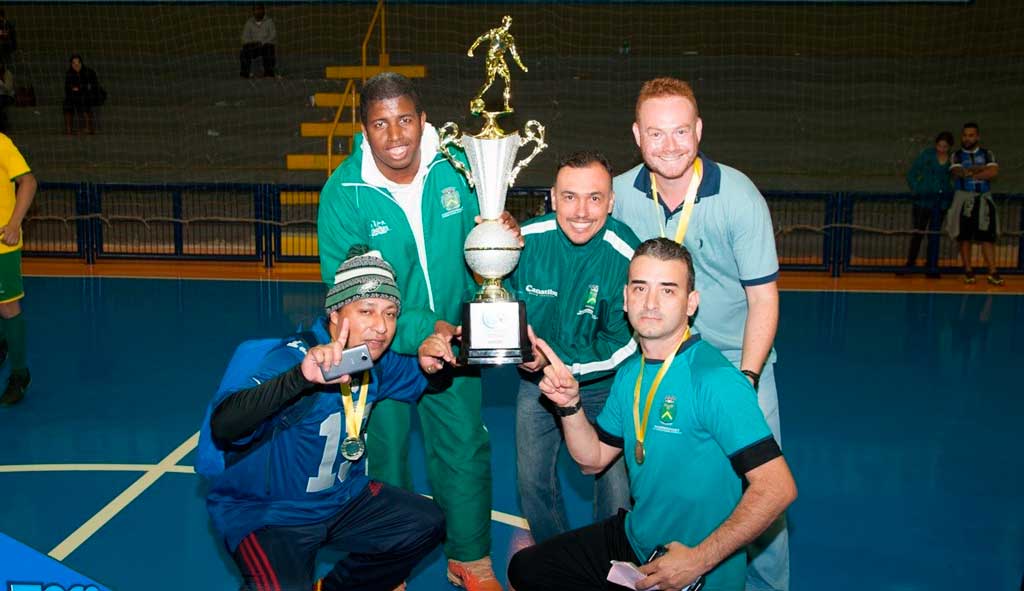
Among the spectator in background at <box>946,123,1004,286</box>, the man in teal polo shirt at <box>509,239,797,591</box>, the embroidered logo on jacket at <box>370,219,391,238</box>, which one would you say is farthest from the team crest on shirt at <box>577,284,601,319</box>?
the spectator in background at <box>946,123,1004,286</box>

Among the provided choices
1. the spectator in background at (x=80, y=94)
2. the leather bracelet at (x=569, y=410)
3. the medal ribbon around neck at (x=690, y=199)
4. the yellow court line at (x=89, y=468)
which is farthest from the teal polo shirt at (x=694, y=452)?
the spectator in background at (x=80, y=94)

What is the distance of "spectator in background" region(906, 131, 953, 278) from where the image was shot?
12.9 m

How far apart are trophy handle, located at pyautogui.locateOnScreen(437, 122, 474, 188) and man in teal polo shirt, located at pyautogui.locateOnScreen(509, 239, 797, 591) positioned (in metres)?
1.03

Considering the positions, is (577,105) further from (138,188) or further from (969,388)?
(969,388)

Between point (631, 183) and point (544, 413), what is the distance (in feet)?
3.40

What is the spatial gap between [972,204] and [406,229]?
400 inches

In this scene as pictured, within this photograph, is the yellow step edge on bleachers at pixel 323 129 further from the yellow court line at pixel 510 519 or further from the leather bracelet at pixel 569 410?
the leather bracelet at pixel 569 410

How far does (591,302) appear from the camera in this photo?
13.1 feet

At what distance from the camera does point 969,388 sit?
7781mm

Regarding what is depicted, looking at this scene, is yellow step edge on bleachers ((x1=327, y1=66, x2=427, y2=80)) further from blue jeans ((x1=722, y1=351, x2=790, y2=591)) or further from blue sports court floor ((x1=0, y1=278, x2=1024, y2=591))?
blue jeans ((x1=722, y1=351, x2=790, y2=591))

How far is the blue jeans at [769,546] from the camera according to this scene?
3.95 m

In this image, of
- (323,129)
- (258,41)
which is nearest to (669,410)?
(323,129)

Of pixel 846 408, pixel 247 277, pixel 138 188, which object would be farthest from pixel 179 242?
pixel 846 408

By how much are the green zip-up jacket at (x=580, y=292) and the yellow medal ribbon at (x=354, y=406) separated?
27.7 inches
